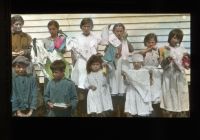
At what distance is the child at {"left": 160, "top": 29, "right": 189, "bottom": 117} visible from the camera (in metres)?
5.09

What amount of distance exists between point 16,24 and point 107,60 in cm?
122

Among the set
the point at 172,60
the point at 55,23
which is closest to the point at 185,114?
the point at 172,60

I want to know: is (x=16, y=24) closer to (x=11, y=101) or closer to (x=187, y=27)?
(x=11, y=101)

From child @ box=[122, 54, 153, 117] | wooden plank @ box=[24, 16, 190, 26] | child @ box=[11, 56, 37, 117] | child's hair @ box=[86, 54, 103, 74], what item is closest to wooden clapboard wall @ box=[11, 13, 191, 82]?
wooden plank @ box=[24, 16, 190, 26]

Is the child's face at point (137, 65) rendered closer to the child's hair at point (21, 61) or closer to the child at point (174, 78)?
the child at point (174, 78)

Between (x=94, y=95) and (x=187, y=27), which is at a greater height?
(x=187, y=27)

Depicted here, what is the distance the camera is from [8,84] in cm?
517

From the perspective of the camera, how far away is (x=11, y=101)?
519 cm

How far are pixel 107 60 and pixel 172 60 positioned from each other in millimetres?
805

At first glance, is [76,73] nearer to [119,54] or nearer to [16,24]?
[119,54]

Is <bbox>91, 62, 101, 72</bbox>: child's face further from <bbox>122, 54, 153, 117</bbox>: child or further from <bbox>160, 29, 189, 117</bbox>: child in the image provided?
<bbox>160, 29, 189, 117</bbox>: child

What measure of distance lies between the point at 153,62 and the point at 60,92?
1.22 metres
